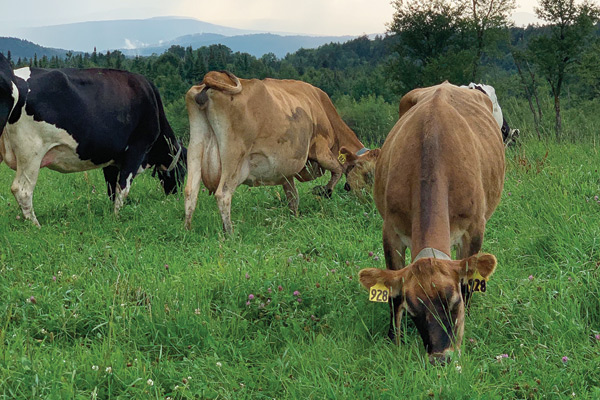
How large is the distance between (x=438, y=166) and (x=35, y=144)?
16.3 feet

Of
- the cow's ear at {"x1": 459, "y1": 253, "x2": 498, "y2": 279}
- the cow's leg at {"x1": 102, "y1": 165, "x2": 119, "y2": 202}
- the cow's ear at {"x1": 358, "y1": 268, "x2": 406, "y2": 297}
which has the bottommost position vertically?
the cow's leg at {"x1": 102, "y1": 165, "x2": 119, "y2": 202}

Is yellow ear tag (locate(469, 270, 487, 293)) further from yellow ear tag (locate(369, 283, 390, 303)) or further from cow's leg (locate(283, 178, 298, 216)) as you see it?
cow's leg (locate(283, 178, 298, 216))

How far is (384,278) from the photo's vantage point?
3586 millimetres

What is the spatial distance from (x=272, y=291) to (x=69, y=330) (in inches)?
56.8

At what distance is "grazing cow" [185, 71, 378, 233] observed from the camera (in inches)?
267

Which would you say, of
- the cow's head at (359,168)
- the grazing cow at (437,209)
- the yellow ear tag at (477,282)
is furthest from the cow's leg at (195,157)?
the yellow ear tag at (477,282)

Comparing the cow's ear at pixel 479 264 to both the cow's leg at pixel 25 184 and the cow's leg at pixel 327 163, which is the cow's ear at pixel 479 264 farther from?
the cow's leg at pixel 25 184

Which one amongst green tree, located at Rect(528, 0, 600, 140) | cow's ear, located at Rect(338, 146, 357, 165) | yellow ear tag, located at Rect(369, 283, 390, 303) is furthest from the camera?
green tree, located at Rect(528, 0, 600, 140)

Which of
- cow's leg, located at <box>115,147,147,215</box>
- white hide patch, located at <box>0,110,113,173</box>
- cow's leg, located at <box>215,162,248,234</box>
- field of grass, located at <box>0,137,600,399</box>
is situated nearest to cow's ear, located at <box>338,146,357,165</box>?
field of grass, located at <box>0,137,600,399</box>

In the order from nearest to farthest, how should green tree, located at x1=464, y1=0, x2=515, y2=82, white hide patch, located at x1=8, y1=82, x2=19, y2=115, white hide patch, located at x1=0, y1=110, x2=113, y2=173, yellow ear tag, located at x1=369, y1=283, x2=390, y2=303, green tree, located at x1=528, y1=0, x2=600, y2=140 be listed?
1. yellow ear tag, located at x1=369, y1=283, x2=390, y2=303
2. white hide patch, located at x1=8, y1=82, x2=19, y2=115
3. white hide patch, located at x1=0, y1=110, x2=113, y2=173
4. green tree, located at x1=528, y1=0, x2=600, y2=140
5. green tree, located at x1=464, y1=0, x2=515, y2=82

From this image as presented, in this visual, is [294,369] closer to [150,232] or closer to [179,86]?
[150,232]

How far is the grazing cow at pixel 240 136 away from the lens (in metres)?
6.79

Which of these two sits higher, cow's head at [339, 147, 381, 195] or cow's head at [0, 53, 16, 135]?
cow's head at [0, 53, 16, 135]

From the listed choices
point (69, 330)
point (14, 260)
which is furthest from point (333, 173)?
point (69, 330)
